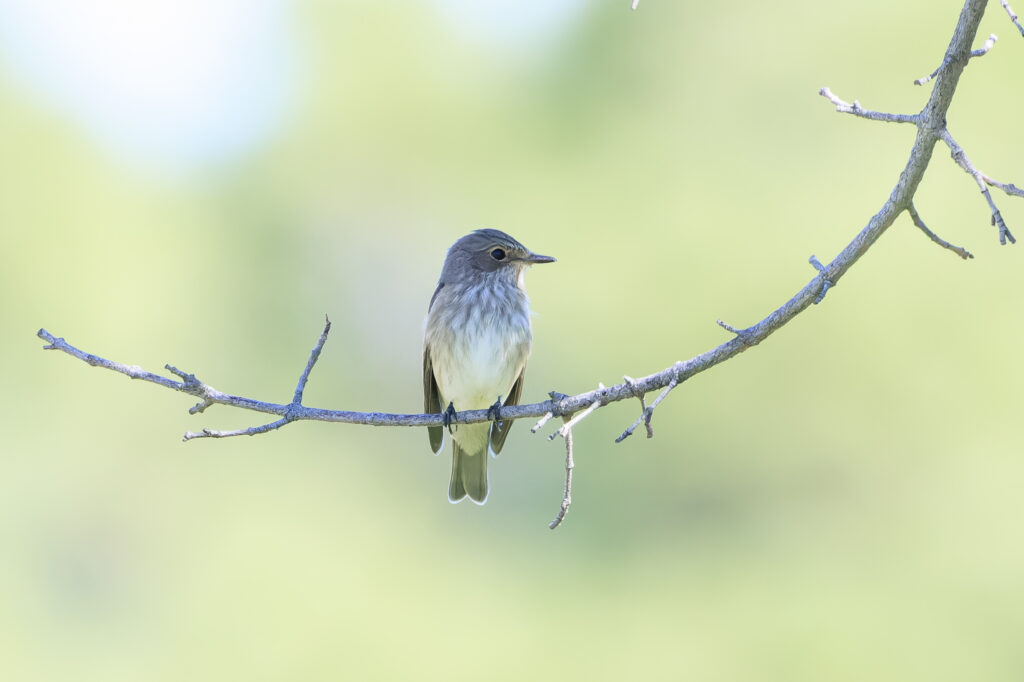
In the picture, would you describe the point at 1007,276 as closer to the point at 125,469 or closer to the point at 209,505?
the point at 209,505

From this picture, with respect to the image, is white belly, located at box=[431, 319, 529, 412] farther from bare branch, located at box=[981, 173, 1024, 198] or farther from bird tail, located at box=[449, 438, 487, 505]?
bare branch, located at box=[981, 173, 1024, 198]

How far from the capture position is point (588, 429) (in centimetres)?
1730

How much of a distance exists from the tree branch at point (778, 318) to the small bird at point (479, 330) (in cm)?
137

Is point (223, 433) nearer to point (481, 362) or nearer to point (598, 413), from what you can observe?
point (481, 362)

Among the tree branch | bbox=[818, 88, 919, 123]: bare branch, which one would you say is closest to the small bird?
the tree branch

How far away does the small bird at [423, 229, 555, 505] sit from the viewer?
241 inches

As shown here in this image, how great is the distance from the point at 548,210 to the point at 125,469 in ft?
28.9

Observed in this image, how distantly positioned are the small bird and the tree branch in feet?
4.50

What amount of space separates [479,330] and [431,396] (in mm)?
840

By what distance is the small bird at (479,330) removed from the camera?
6117mm

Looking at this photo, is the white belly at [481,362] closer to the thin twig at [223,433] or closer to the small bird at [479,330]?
the small bird at [479,330]

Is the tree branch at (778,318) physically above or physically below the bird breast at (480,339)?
below

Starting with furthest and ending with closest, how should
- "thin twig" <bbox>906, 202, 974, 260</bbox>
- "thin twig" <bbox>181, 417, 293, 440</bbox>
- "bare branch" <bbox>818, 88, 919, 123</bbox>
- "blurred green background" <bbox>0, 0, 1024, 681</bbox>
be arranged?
"blurred green background" <bbox>0, 0, 1024, 681</bbox> < "thin twig" <bbox>181, 417, 293, 440</bbox> < "thin twig" <bbox>906, 202, 974, 260</bbox> < "bare branch" <bbox>818, 88, 919, 123</bbox>

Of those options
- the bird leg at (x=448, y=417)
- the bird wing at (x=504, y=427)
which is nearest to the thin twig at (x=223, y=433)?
the bird leg at (x=448, y=417)
